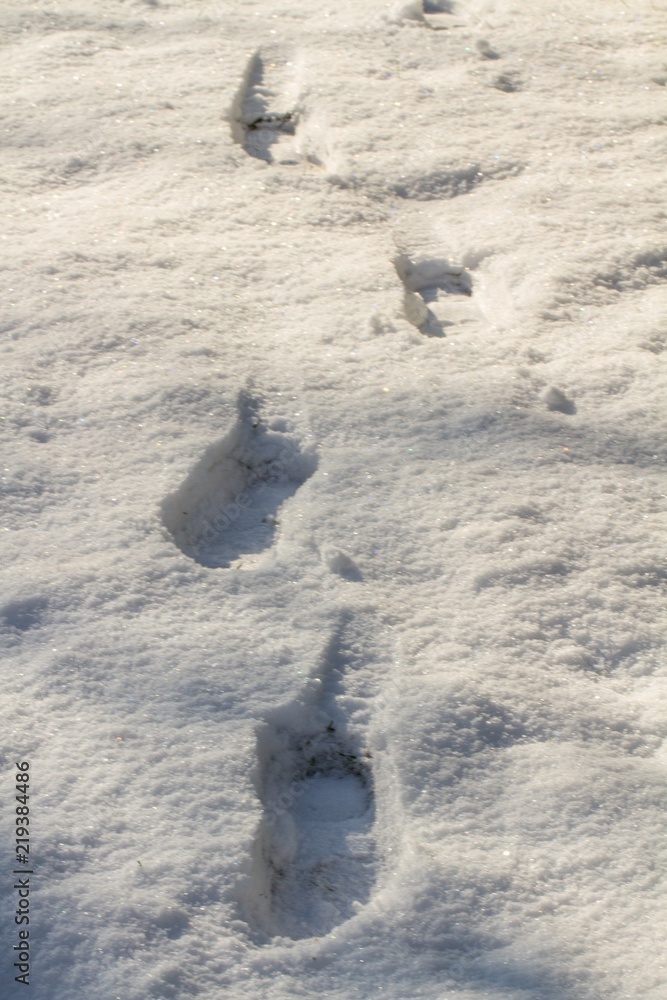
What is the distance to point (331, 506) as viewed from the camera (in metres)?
1.42

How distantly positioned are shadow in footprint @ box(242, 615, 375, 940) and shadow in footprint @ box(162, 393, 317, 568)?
0.79ft

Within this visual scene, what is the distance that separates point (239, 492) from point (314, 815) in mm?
512

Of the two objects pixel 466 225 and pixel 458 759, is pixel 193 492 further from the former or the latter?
pixel 466 225

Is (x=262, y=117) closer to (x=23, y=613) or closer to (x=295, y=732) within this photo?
(x=23, y=613)

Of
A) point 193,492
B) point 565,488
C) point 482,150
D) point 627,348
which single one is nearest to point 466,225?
point 482,150

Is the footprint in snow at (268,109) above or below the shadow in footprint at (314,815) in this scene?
above

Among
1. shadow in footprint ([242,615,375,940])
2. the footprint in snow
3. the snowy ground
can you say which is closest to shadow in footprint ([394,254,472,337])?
the snowy ground

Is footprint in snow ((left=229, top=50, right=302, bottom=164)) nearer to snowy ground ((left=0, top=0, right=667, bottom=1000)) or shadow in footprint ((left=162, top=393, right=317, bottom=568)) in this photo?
snowy ground ((left=0, top=0, right=667, bottom=1000))

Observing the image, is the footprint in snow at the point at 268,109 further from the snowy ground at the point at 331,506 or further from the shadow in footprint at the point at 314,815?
the shadow in footprint at the point at 314,815

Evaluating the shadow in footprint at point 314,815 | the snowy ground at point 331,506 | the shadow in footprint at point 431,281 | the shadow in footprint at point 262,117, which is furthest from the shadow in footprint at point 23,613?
the shadow in footprint at point 262,117

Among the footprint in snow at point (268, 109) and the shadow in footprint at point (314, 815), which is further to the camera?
the footprint in snow at point (268, 109)

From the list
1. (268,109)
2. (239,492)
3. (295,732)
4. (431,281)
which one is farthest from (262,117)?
(295,732)

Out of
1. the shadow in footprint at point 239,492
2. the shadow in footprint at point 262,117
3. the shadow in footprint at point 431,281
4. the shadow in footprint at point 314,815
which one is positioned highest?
the shadow in footprint at point 262,117

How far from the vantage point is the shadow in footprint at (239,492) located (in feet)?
4.59
